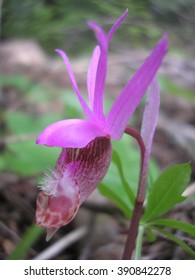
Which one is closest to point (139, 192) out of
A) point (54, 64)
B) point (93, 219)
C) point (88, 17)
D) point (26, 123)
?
point (93, 219)

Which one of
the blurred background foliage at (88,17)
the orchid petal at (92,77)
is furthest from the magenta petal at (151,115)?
the blurred background foliage at (88,17)

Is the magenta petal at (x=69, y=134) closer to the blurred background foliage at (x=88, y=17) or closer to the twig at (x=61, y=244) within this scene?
the twig at (x=61, y=244)

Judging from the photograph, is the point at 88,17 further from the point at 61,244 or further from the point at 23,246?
the point at 23,246

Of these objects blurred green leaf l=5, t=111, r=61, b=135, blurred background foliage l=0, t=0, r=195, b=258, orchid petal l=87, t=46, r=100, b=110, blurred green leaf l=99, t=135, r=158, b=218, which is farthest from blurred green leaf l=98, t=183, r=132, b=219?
blurred green leaf l=5, t=111, r=61, b=135

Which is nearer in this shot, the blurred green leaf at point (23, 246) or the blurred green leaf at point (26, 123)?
the blurred green leaf at point (23, 246)

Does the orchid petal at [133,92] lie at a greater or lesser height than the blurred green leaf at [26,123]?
greater

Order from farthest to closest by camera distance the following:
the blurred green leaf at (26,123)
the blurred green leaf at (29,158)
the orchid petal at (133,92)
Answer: the blurred green leaf at (26,123), the blurred green leaf at (29,158), the orchid petal at (133,92)

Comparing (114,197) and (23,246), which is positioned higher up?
(114,197)
